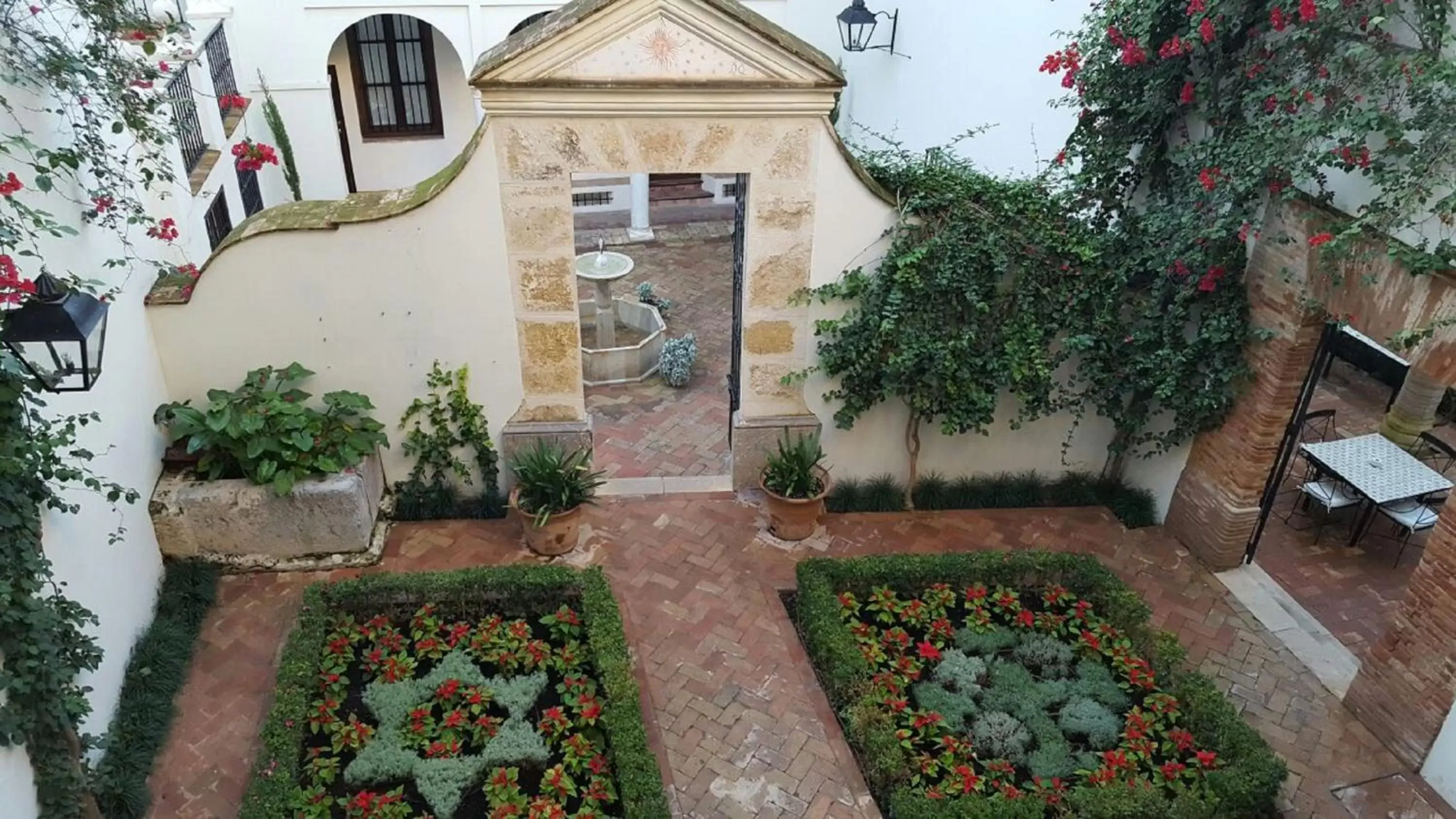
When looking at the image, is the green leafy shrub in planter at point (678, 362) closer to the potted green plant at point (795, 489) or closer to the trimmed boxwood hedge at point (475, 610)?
the potted green plant at point (795, 489)

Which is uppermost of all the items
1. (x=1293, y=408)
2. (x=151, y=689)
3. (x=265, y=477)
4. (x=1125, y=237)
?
(x=1125, y=237)

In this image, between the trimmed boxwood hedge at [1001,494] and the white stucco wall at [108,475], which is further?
the trimmed boxwood hedge at [1001,494]

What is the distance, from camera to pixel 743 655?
6.27 metres

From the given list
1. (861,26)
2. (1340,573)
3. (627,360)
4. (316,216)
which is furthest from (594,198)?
(1340,573)

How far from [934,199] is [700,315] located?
5.08m

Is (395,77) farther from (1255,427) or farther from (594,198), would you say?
(1255,427)

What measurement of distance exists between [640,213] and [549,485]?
791 centimetres

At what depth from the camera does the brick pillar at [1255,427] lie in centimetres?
628

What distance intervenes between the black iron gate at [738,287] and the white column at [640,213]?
6493mm

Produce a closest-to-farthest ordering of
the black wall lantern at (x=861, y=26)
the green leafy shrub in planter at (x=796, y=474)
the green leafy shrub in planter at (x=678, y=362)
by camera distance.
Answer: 1. the green leafy shrub in planter at (x=796, y=474)
2. the green leafy shrub in planter at (x=678, y=362)
3. the black wall lantern at (x=861, y=26)

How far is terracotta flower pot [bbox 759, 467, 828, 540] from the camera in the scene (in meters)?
7.21

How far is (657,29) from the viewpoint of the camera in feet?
19.8

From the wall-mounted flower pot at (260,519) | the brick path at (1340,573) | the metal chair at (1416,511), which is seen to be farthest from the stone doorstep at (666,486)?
the metal chair at (1416,511)

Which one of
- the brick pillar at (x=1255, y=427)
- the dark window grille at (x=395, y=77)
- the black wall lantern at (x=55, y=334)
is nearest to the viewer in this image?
the black wall lantern at (x=55, y=334)
